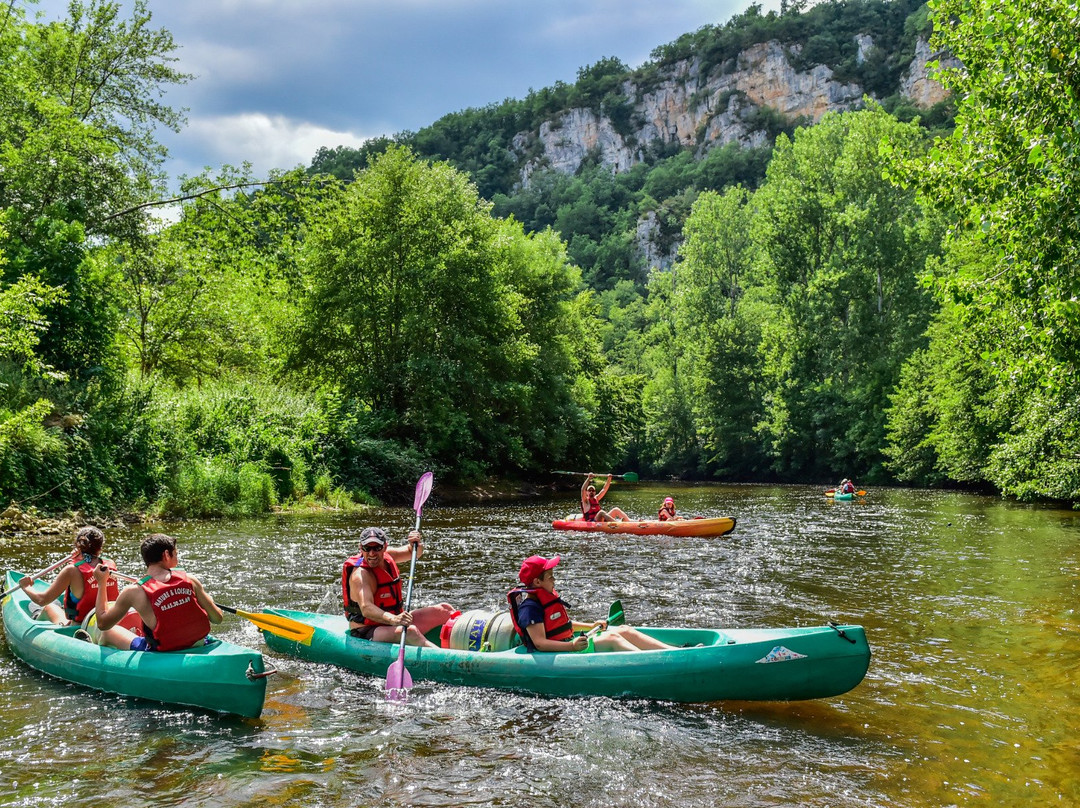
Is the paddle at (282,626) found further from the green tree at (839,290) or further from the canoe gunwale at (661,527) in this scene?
the green tree at (839,290)

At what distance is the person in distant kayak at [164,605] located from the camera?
5.28 m

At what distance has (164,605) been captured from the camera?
5352 mm

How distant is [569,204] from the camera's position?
9388 centimetres

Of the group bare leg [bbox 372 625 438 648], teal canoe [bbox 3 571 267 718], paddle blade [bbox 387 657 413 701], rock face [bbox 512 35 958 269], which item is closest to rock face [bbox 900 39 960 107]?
rock face [bbox 512 35 958 269]

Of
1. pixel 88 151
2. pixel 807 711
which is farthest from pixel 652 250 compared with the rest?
pixel 807 711

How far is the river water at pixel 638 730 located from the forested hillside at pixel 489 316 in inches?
134

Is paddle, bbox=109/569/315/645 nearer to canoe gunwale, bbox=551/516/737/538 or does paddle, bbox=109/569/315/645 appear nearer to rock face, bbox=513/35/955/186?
canoe gunwale, bbox=551/516/737/538

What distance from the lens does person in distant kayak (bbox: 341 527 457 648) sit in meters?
6.07

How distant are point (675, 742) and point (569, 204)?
92.5 meters

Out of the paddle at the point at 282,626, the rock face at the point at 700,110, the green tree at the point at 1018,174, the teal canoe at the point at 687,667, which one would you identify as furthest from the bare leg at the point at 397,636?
the rock face at the point at 700,110

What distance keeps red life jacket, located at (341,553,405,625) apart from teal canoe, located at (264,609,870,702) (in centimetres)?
38

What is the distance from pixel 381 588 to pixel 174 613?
147cm

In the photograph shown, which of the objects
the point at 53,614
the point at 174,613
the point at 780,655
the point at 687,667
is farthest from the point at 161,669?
the point at 780,655

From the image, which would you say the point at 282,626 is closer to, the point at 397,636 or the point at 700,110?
the point at 397,636
